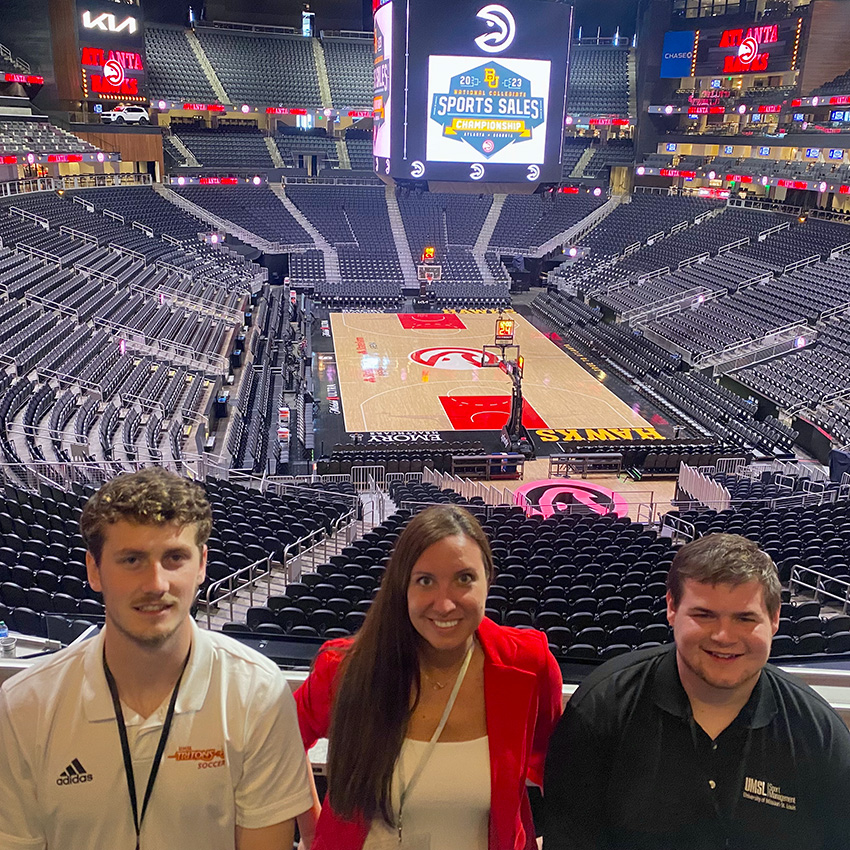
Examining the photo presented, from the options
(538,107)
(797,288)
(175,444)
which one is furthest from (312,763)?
(797,288)

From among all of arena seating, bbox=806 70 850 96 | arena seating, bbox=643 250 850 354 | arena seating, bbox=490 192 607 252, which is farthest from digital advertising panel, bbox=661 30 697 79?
arena seating, bbox=643 250 850 354

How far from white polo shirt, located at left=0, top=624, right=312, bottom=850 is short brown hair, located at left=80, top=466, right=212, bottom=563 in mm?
326

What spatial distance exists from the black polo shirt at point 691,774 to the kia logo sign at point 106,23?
45.5 m

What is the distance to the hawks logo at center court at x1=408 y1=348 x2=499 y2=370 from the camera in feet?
95.7

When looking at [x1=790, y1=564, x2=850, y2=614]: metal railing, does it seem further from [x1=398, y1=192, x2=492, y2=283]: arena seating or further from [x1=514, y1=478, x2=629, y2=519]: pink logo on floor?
[x1=398, y1=192, x2=492, y2=283]: arena seating

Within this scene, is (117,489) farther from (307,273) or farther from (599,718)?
(307,273)

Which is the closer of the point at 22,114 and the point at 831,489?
the point at 831,489

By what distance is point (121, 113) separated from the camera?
139 ft

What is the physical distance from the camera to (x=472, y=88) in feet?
66.7

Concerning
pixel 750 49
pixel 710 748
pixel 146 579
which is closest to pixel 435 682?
pixel 710 748

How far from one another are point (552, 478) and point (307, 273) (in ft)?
79.6

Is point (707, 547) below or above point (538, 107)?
below

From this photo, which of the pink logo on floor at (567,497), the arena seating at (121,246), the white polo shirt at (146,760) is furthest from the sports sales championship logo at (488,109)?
the white polo shirt at (146,760)

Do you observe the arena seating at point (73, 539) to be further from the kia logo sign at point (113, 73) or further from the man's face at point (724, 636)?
the kia logo sign at point (113, 73)
